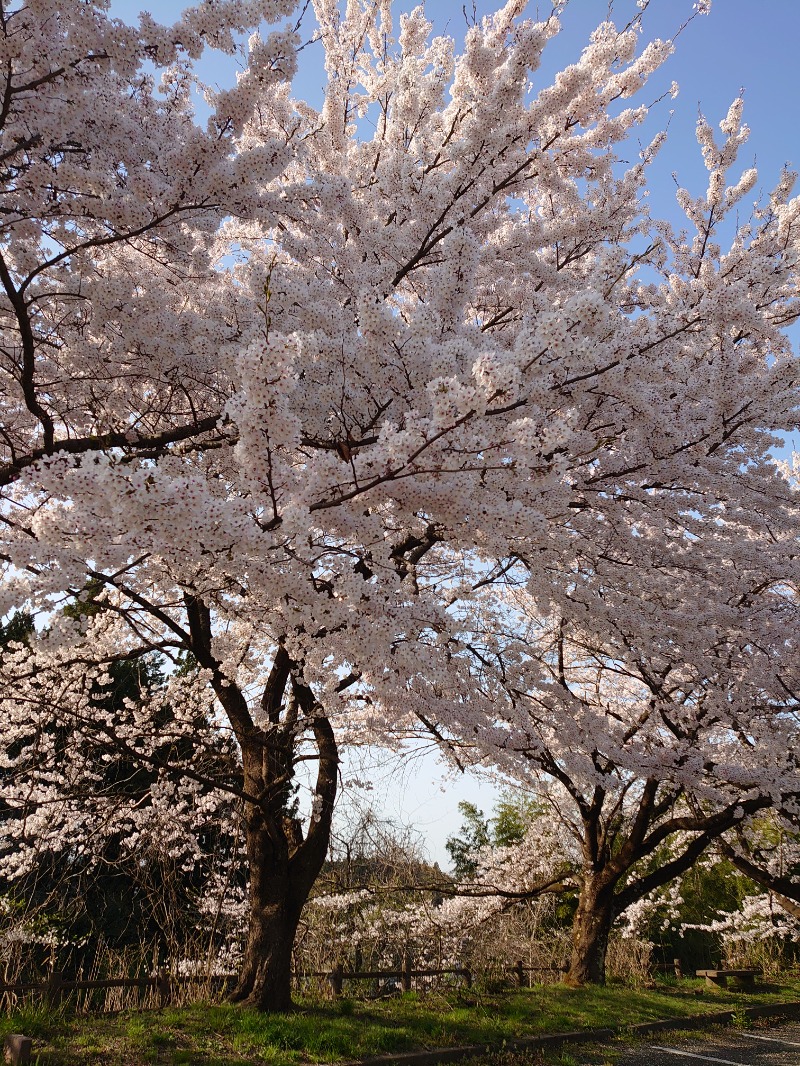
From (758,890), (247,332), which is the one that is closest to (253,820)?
(247,332)

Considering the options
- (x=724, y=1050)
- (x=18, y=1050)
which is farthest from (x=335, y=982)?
(x=724, y=1050)

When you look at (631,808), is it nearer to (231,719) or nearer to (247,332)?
(231,719)

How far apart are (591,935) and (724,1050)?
10.5ft

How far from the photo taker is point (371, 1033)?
19.5 ft

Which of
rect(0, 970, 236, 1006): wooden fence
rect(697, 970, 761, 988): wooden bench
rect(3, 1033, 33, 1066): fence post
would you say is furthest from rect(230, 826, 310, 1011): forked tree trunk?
rect(697, 970, 761, 988): wooden bench

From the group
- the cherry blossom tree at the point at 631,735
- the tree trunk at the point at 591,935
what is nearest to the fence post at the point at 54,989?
the cherry blossom tree at the point at 631,735

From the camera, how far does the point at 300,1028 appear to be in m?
5.68

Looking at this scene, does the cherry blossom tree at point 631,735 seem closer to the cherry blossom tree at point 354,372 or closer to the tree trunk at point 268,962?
the cherry blossom tree at point 354,372

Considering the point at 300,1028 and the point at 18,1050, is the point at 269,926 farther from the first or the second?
the point at 18,1050

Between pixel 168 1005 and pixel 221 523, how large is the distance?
5.98 m

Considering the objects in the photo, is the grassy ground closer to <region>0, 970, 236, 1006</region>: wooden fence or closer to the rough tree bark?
<region>0, 970, 236, 1006</region>: wooden fence

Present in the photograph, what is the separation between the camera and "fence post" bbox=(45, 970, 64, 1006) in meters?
5.90

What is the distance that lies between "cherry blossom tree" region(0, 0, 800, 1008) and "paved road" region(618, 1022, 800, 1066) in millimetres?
3673

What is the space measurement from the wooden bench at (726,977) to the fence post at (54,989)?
10.9m
